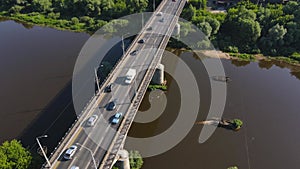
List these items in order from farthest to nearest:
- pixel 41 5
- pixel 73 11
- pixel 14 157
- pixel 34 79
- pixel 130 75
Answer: pixel 41 5
pixel 73 11
pixel 34 79
pixel 130 75
pixel 14 157

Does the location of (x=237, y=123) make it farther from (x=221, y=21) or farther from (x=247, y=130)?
(x=221, y=21)

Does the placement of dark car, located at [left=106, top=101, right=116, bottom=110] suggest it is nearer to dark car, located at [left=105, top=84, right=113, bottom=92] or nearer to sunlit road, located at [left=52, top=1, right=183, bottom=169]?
sunlit road, located at [left=52, top=1, right=183, bottom=169]

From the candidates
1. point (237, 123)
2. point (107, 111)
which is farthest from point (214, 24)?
point (107, 111)

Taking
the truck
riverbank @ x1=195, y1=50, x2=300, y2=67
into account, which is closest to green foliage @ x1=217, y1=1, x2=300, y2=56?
riverbank @ x1=195, y1=50, x2=300, y2=67

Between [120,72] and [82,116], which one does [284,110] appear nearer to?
[120,72]

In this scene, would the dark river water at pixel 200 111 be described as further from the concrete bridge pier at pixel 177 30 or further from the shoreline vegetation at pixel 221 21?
the shoreline vegetation at pixel 221 21

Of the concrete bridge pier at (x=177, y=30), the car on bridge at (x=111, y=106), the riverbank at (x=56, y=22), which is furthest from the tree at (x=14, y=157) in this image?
the riverbank at (x=56, y=22)
